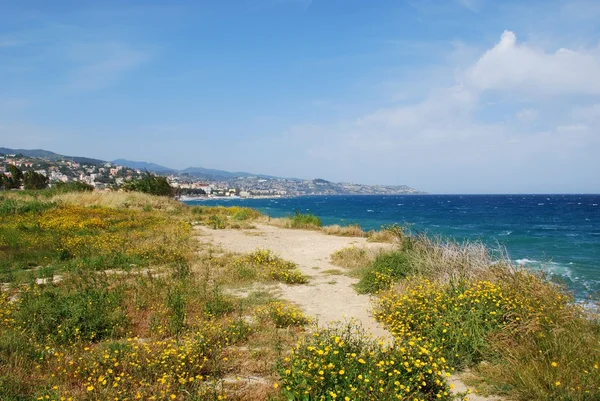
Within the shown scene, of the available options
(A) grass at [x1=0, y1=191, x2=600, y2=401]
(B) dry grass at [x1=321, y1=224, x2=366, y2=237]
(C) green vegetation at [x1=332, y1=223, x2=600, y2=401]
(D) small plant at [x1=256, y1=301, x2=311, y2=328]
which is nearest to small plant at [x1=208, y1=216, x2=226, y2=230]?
(B) dry grass at [x1=321, y1=224, x2=366, y2=237]

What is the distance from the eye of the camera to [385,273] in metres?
10.5

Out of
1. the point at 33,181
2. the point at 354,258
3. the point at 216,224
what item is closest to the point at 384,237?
the point at 354,258

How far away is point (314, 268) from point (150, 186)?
3129 cm

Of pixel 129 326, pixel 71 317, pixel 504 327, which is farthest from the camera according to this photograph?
pixel 129 326

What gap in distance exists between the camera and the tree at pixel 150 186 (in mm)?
39531

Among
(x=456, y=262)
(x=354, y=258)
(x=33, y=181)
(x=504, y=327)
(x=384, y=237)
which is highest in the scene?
(x=456, y=262)

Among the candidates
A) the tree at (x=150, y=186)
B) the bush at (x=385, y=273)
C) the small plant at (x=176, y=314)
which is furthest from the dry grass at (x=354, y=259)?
the tree at (x=150, y=186)

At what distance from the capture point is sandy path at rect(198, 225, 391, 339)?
8505mm

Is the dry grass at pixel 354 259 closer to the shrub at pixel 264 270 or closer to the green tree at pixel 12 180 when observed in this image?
the shrub at pixel 264 270

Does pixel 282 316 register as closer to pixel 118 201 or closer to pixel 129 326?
pixel 129 326

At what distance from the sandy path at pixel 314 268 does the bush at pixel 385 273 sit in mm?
364

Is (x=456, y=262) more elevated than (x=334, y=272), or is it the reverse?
(x=456, y=262)

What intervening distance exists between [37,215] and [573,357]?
23.3 metres

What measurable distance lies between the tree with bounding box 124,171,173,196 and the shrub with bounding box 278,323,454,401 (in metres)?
38.2
